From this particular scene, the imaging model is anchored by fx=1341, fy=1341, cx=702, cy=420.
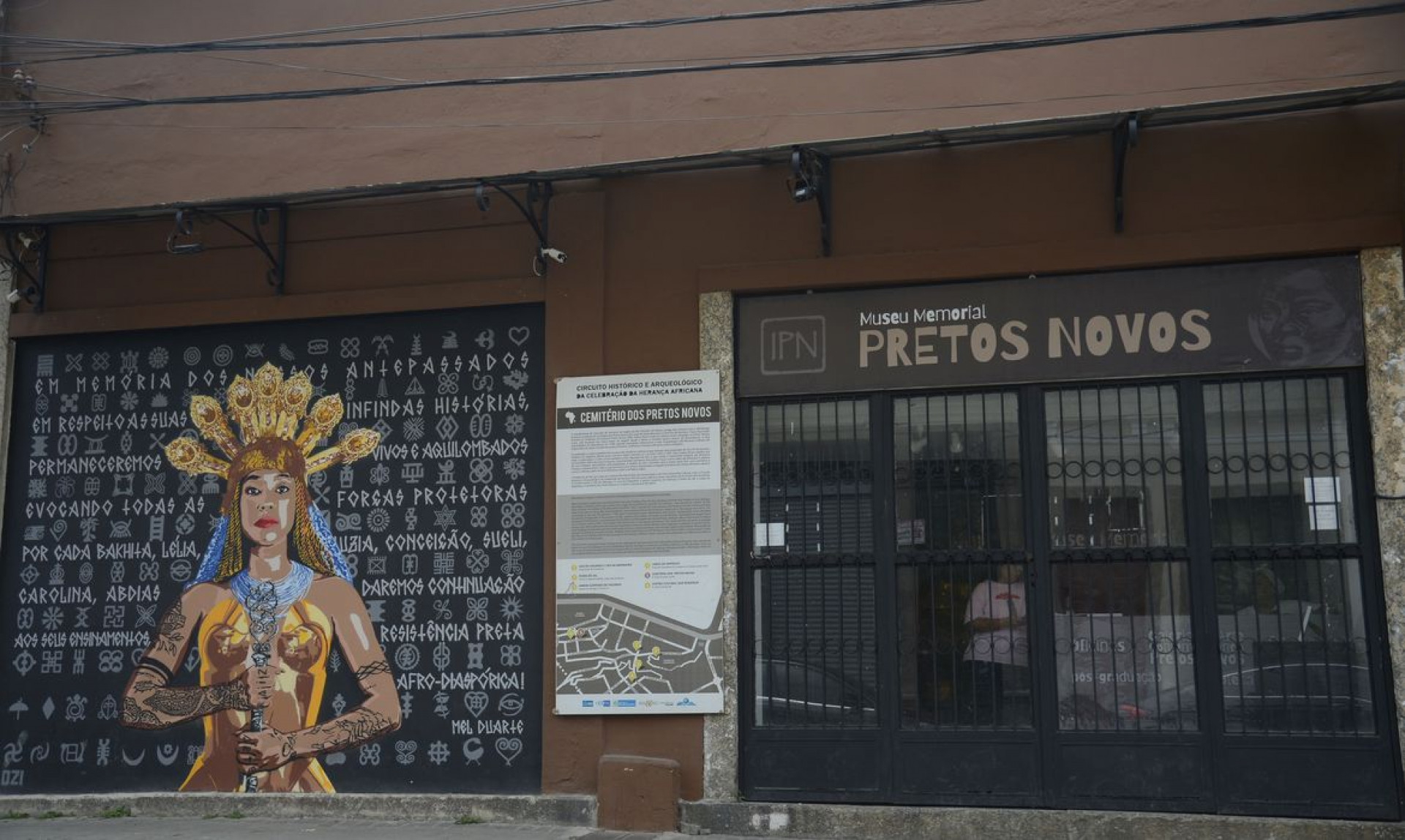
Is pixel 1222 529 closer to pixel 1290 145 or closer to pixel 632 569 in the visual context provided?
pixel 1290 145

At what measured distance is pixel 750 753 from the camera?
906 centimetres

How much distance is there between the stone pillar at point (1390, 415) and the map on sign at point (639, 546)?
415 centimetres

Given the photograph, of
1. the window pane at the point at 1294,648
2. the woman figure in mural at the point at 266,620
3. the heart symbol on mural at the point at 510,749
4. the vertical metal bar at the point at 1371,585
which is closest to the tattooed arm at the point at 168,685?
the woman figure in mural at the point at 266,620

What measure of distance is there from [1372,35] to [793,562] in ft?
16.6

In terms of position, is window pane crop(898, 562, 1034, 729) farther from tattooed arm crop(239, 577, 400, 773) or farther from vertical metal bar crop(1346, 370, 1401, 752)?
tattooed arm crop(239, 577, 400, 773)

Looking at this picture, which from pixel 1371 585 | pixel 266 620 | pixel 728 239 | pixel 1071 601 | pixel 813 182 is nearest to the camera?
pixel 1371 585

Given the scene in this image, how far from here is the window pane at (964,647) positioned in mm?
8680

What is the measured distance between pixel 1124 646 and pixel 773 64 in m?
4.43

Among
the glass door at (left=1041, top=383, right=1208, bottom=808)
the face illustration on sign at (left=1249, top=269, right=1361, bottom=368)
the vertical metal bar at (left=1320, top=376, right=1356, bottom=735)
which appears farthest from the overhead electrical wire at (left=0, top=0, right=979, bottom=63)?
the vertical metal bar at (left=1320, top=376, right=1356, bottom=735)

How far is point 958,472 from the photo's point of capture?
29.3 ft

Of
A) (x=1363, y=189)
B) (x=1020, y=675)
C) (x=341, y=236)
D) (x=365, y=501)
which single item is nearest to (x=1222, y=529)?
(x=1020, y=675)

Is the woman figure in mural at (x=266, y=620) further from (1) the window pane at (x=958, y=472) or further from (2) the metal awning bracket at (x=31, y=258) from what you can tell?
(1) the window pane at (x=958, y=472)

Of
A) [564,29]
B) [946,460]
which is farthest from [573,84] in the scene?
[946,460]

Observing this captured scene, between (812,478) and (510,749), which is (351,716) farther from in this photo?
(812,478)
